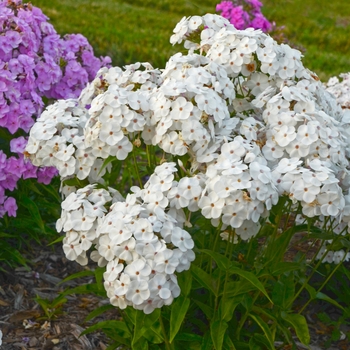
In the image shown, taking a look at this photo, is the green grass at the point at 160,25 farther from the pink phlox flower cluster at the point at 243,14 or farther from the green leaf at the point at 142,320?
the green leaf at the point at 142,320

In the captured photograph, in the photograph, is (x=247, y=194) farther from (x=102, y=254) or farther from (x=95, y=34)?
(x=95, y=34)

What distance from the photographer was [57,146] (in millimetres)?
2701

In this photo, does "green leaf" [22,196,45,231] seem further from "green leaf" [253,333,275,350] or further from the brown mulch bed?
"green leaf" [253,333,275,350]

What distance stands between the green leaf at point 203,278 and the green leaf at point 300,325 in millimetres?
341

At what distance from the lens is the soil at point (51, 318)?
3.27m

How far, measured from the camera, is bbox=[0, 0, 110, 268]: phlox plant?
3318mm

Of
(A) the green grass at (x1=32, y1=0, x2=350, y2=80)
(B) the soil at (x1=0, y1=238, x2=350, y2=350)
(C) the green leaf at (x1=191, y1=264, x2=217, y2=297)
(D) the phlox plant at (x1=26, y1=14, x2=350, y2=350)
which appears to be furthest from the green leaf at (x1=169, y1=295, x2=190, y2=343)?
(A) the green grass at (x1=32, y1=0, x2=350, y2=80)

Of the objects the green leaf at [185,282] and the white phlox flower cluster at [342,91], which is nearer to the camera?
the green leaf at [185,282]

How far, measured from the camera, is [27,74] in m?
3.40

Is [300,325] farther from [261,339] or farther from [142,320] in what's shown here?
[142,320]

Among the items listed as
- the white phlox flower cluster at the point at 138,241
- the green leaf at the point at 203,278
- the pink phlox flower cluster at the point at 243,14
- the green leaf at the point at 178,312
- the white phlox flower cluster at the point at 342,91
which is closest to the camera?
the white phlox flower cluster at the point at 138,241

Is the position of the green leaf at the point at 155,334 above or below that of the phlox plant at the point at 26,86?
below

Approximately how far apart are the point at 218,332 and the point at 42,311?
1315mm

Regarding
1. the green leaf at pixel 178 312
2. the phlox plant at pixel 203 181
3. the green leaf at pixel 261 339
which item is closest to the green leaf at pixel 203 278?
the phlox plant at pixel 203 181
